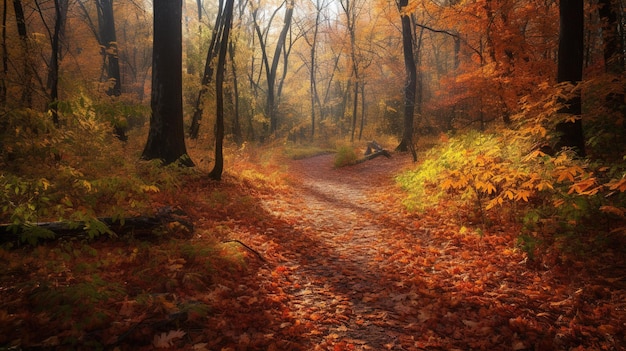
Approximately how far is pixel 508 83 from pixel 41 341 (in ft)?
39.9

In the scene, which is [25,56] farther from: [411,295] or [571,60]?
[571,60]

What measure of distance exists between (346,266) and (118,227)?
11.0ft

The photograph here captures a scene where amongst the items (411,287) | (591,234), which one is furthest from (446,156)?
(411,287)

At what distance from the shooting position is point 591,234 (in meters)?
4.35

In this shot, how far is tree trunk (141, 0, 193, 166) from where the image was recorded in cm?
833

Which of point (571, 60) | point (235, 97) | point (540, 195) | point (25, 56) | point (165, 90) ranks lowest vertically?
point (540, 195)

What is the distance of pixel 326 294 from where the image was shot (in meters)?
4.04

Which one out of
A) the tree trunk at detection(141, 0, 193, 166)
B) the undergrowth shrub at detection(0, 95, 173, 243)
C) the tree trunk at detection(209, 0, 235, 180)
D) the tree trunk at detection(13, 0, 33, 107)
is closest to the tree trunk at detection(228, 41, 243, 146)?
the tree trunk at detection(141, 0, 193, 166)

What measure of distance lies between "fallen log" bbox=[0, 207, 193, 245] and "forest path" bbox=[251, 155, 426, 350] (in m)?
1.81

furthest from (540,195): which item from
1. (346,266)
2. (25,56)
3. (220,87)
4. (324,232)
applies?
(25,56)

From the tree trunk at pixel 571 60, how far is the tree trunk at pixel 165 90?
891 cm

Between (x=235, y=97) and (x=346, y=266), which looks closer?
(x=346, y=266)

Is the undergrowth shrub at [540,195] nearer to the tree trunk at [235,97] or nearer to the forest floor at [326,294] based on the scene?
the forest floor at [326,294]

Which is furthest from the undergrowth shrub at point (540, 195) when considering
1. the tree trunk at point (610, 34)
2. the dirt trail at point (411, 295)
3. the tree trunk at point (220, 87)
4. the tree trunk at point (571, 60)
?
the tree trunk at point (220, 87)
